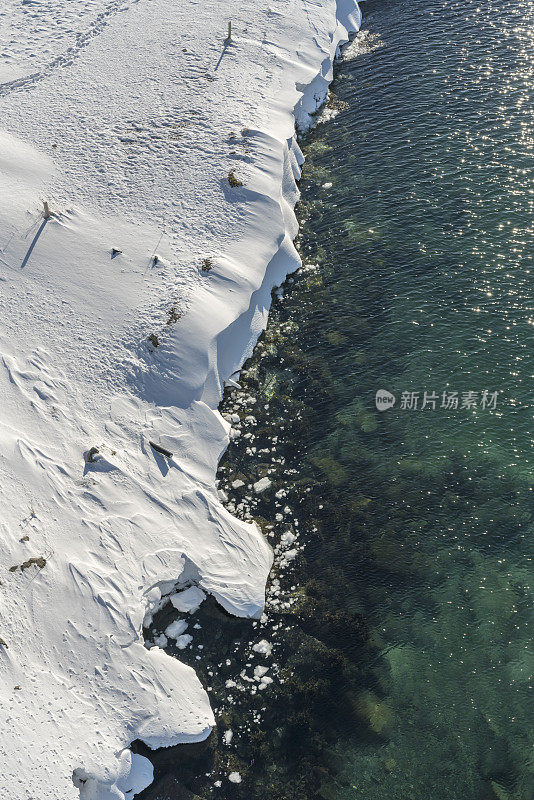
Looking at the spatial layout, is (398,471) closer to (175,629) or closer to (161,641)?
(175,629)

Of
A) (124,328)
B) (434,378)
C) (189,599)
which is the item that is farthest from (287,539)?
(124,328)

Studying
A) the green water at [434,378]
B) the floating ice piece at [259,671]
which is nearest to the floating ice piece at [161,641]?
the floating ice piece at [259,671]

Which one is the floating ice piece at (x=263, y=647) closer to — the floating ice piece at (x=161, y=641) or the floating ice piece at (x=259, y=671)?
the floating ice piece at (x=259, y=671)

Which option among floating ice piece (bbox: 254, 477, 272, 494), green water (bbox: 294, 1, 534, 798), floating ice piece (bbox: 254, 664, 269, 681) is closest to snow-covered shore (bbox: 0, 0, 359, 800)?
floating ice piece (bbox: 254, 477, 272, 494)

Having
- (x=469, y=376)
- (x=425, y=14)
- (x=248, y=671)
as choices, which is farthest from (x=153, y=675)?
(x=425, y=14)

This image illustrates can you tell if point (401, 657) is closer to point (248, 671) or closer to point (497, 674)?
point (497, 674)
